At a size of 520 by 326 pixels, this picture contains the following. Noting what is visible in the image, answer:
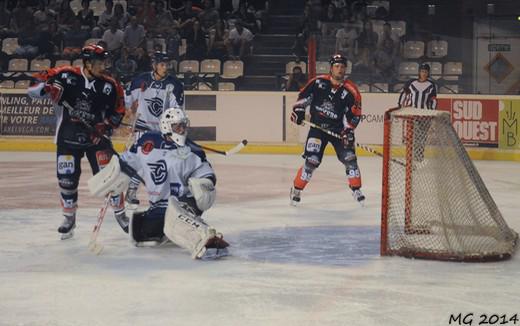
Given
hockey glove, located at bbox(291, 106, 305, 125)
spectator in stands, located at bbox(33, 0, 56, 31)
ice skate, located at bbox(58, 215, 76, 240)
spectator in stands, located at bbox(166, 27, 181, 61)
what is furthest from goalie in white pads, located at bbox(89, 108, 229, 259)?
spectator in stands, located at bbox(33, 0, 56, 31)

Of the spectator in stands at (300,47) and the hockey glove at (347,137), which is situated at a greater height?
the spectator in stands at (300,47)

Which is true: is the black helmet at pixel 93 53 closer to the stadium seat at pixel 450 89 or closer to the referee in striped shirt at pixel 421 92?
the referee in striped shirt at pixel 421 92

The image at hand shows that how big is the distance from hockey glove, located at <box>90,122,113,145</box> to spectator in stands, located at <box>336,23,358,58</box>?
24.0ft

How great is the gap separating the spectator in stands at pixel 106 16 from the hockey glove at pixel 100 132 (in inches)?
361

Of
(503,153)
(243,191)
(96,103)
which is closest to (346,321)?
(96,103)

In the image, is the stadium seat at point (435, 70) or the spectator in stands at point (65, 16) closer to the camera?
the stadium seat at point (435, 70)

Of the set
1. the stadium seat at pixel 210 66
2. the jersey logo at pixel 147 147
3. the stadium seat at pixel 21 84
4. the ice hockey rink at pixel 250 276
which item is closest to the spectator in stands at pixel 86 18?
the stadium seat at pixel 21 84

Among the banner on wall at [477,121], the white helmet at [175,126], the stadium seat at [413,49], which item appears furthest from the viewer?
the stadium seat at [413,49]

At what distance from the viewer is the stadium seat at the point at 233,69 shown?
15.5 meters

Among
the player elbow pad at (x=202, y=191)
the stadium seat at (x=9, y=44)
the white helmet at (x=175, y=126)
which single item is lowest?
the player elbow pad at (x=202, y=191)

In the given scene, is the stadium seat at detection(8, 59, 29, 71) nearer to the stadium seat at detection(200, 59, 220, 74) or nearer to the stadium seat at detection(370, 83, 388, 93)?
the stadium seat at detection(200, 59, 220, 74)

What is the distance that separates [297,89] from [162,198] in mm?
7990

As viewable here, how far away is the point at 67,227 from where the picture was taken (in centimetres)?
750

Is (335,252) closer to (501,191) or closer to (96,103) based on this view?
(96,103)
